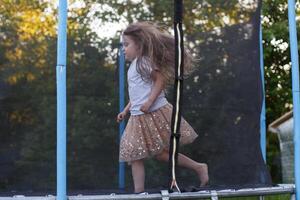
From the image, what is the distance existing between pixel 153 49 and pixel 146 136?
1.52 feet

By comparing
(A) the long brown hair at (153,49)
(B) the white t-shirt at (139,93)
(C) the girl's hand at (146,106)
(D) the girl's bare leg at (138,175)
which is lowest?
(D) the girl's bare leg at (138,175)

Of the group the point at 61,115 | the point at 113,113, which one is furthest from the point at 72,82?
the point at 61,115

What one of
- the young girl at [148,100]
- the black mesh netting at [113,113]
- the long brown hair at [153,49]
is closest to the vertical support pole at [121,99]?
the black mesh netting at [113,113]

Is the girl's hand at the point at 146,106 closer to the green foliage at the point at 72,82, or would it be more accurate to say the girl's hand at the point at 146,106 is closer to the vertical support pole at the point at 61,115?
the vertical support pole at the point at 61,115

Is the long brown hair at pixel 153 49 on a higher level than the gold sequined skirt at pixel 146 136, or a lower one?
higher

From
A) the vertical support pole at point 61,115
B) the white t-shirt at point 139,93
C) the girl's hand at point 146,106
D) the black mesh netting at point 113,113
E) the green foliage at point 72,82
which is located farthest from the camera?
the green foliage at point 72,82

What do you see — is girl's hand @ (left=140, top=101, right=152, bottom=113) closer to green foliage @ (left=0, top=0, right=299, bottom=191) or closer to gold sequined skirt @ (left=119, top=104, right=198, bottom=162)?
gold sequined skirt @ (left=119, top=104, right=198, bottom=162)

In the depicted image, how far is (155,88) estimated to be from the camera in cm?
315

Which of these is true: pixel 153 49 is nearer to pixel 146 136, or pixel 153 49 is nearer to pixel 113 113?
pixel 146 136

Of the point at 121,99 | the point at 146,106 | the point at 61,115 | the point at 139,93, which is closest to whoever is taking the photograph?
the point at 61,115

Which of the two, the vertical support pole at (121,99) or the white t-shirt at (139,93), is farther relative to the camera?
the vertical support pole at (121,99)

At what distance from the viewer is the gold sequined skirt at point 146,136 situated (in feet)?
10.4

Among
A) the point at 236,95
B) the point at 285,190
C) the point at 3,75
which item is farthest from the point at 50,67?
the point at 285,190

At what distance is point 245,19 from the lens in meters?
3.85
